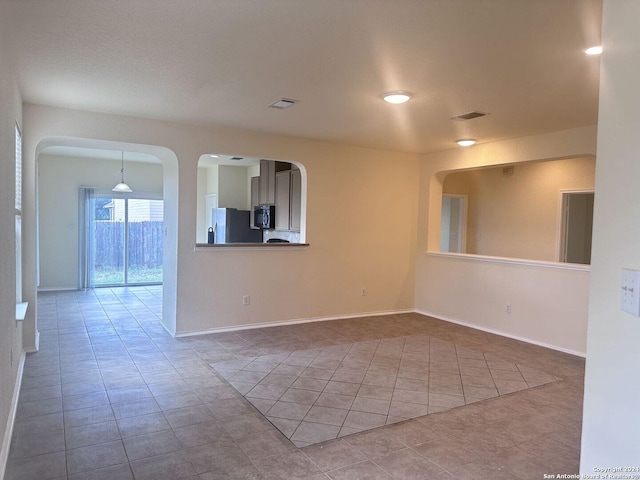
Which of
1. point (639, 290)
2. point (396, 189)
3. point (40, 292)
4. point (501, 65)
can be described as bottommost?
point (40, 292)

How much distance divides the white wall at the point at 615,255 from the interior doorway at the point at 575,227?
566cm

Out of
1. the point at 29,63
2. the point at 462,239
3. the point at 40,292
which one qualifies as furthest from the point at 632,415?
the point at 40,292

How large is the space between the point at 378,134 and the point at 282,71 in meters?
2.32

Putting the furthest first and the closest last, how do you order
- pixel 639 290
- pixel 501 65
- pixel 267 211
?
pixel 267 211 → pixel 501 65 → pixel 639 290

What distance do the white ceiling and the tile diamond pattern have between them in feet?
7.73

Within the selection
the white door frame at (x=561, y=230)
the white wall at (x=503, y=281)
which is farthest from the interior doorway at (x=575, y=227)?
the white wall at (x=503, y=281)

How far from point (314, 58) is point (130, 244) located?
7.24 meters

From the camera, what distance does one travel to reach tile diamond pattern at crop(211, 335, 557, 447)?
2980mm

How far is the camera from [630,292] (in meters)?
1.21

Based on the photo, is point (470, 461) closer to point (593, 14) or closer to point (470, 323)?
point (593, 14)

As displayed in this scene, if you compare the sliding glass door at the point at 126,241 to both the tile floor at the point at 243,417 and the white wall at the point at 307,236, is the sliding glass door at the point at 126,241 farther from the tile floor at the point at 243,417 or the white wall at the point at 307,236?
the white wall at the point at 307,236

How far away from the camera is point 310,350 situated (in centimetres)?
452

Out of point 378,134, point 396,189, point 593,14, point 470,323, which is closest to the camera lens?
point 593,14

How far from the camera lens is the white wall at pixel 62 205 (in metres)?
7.98
